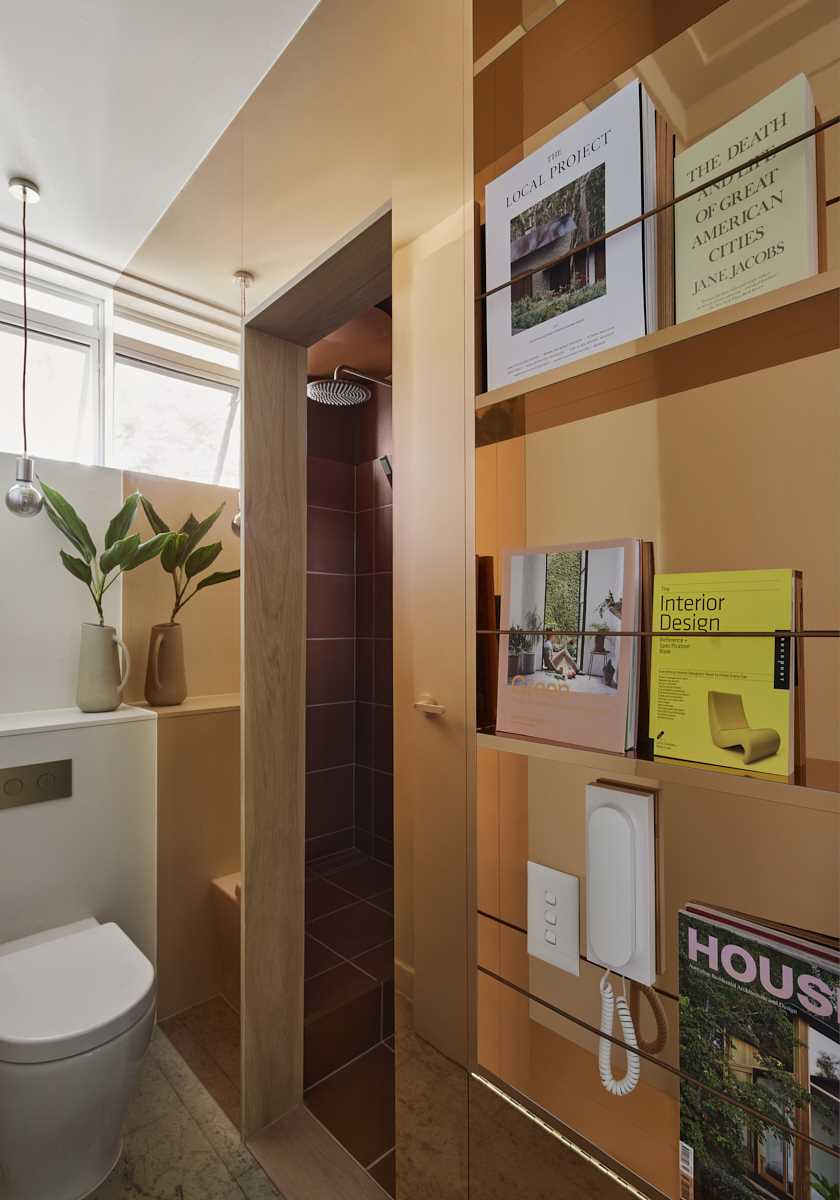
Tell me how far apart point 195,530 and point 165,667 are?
48cm

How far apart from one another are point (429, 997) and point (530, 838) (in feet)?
1.26

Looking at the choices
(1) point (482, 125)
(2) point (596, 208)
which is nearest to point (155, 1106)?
(2) point (596, 208)

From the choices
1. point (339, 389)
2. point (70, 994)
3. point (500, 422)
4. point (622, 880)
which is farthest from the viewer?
point (339, 389)

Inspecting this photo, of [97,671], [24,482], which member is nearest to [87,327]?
[24,482]

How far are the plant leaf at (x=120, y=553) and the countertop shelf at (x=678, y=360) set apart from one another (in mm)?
1374

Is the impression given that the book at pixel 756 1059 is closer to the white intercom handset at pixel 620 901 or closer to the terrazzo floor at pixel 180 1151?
the white intercom handset at pixel 620 901

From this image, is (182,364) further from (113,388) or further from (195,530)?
(195,530)

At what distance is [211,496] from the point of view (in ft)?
6.74

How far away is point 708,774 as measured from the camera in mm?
671

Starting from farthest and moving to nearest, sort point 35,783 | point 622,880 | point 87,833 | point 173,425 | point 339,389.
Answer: point 339,389
point 173,425
point 87,833
point 35,783
point 622,880

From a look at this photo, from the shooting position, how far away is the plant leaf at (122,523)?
1979 millimetres

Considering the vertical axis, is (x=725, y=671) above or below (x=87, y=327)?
below

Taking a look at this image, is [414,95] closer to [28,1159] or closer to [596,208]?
[596,208]

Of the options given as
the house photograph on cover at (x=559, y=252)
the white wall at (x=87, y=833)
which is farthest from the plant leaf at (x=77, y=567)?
the house photograph on cover at (x=559, y=252)
